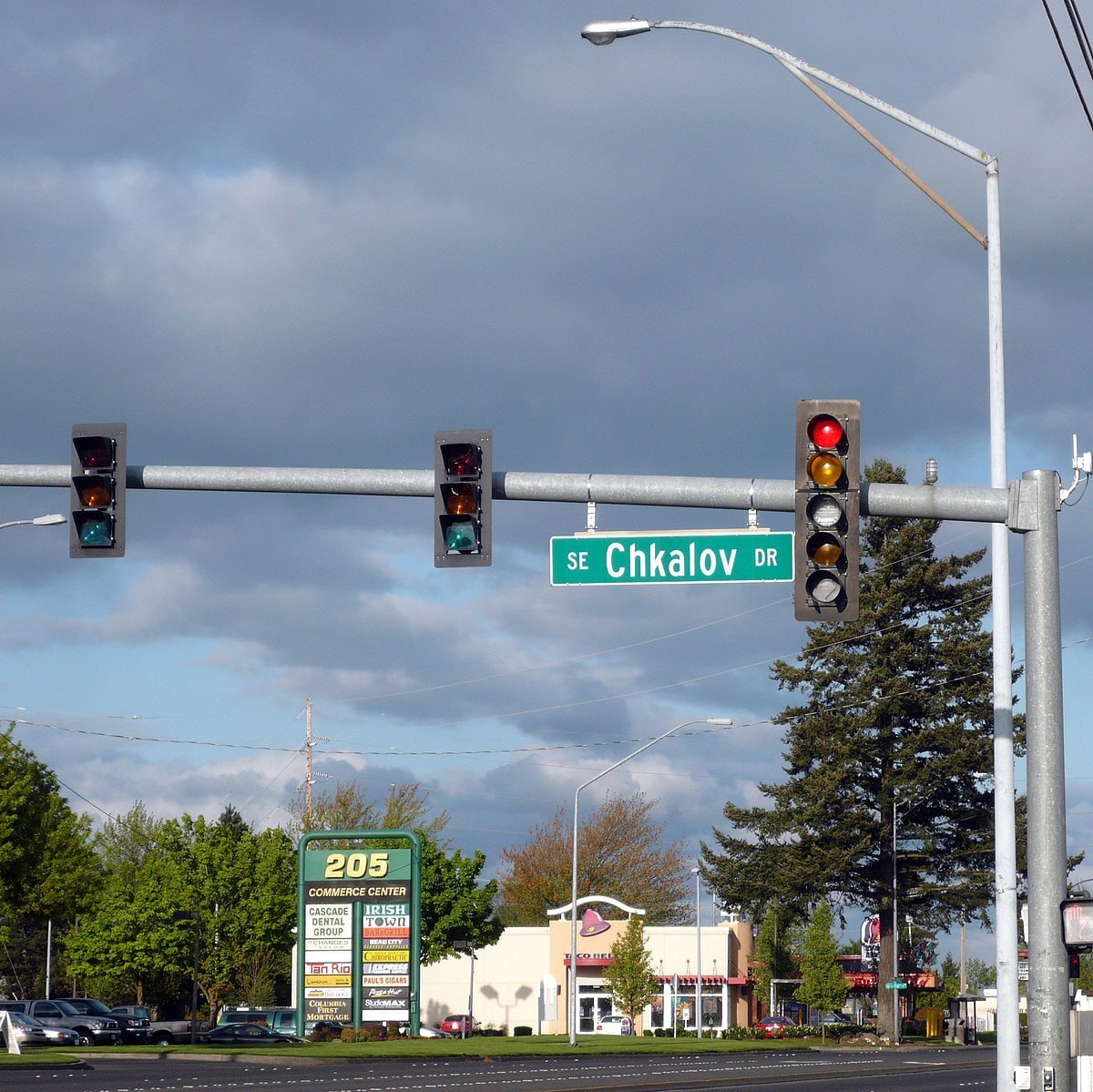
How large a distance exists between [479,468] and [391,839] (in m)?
39.9

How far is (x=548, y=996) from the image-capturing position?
64812mm

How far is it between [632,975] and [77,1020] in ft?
87.4

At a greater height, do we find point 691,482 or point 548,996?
point 691,482

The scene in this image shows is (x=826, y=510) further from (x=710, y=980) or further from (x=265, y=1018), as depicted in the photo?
(x=710, y=980)

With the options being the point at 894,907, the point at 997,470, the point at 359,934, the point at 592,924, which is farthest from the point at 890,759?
the point at 997,470

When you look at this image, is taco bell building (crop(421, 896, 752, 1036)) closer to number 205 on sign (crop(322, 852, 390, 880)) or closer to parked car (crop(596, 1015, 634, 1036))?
parked car (crop(596, 1015, 634, 1036))

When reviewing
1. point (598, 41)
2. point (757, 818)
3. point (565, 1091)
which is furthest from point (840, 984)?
point (598, 41)

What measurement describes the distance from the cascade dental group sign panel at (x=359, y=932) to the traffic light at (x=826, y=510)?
37.1 m

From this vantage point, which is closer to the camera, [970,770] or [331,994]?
[331,994]

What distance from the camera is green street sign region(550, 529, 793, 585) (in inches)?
512

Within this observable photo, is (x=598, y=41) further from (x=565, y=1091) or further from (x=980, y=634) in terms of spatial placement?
(x=980, y=634)

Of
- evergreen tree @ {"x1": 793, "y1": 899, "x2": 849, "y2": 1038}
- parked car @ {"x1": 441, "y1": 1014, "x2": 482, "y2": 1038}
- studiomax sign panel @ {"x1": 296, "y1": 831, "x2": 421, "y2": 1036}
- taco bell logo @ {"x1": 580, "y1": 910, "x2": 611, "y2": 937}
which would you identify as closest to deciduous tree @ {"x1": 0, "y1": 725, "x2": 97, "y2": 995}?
studiomax sign panel @ {"x1": 296, "y1": 831, "x2": 421, "y2": 1036}

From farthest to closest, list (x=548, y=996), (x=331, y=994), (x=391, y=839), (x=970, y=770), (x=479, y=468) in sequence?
(x=970, y=770), (x=548, y=996), (x=391, y=839), (x=331, y=994), (x=479, y=468)

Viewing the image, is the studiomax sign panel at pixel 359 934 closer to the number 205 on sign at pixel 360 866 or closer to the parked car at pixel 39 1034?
the number 205 on sign at pixel 360 866
